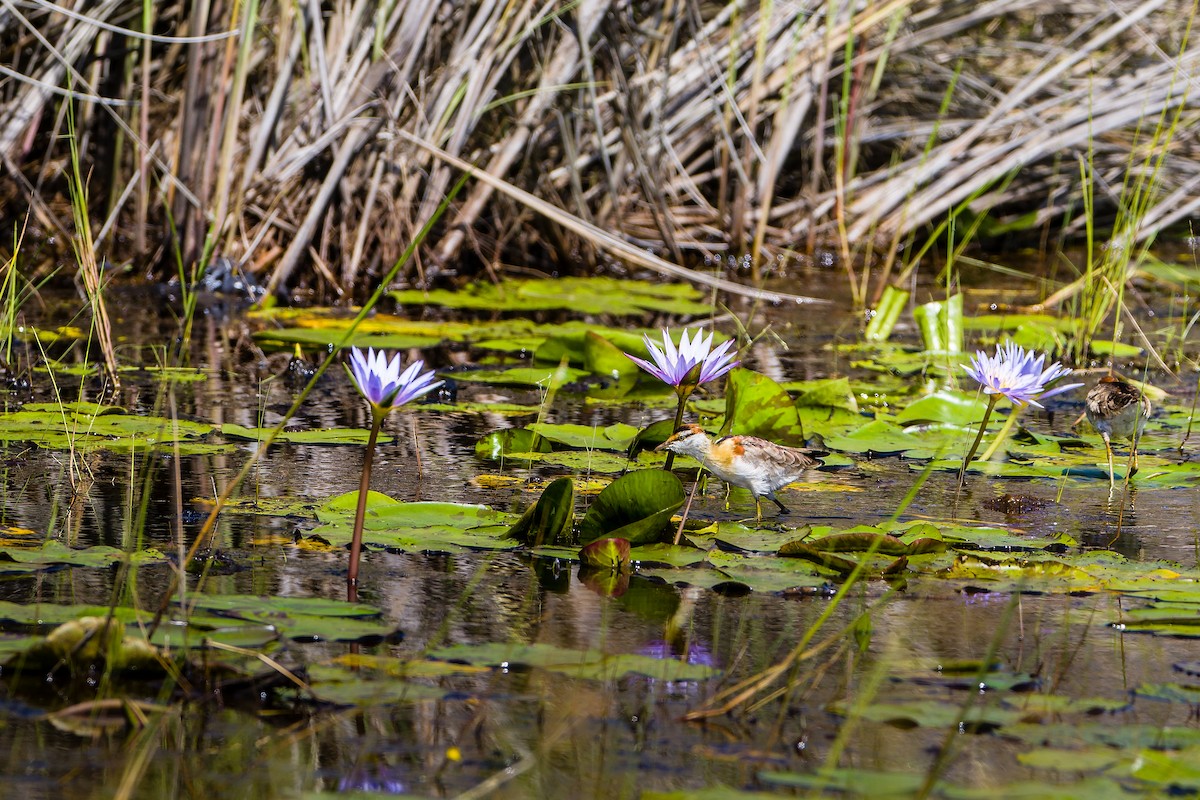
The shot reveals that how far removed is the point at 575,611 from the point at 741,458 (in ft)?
2.40

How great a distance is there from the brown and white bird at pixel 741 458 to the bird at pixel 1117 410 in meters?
0.97

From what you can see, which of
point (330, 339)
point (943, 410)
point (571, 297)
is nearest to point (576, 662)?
point (943, 410)

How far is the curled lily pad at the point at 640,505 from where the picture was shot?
2.73 m

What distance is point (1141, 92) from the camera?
7668mm

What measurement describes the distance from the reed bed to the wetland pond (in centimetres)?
179

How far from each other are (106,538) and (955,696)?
5.44ft

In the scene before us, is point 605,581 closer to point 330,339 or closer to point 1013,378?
point 1013,378

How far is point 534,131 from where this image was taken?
22.1 ft

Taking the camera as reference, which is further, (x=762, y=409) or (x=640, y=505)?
(x=762, y=409)

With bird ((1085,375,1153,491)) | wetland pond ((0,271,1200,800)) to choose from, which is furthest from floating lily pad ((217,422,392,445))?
bird ((1085,375,1153,491))

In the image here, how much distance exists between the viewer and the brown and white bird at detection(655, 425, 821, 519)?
3.03 m

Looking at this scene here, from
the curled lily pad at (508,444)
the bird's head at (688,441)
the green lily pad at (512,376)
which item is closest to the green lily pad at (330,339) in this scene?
the green lily pad at (512,376)

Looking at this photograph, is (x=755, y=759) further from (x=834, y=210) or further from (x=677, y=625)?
(x=834, y=210)

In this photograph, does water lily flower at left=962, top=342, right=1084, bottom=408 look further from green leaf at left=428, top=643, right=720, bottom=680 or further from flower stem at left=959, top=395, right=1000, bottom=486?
green leaf at left=428, top=643, right=720, bottom=680
